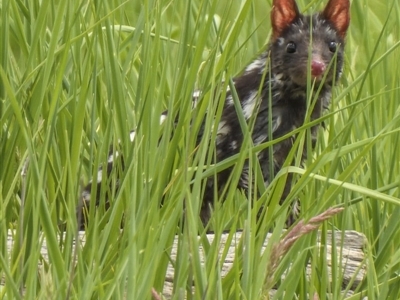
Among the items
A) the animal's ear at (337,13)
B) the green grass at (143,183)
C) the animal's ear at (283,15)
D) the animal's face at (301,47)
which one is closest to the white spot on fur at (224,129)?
the animal's face at (301,47)

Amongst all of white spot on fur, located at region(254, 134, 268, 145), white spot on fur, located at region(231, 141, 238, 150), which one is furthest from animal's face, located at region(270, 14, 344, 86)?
white spot on fur, located at region(231, 141, 238, 150)

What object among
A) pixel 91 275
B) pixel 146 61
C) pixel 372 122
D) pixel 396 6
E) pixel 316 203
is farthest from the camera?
pixel 396 6

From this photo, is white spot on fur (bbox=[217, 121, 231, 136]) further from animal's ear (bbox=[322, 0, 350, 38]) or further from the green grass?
the green grass

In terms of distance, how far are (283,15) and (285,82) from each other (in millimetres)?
270

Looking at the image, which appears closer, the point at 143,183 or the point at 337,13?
the point at 143,183

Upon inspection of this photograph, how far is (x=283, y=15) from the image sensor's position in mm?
4129

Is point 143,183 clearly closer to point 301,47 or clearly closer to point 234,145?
point 234,145

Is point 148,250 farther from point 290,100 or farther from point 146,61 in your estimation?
point 290,100

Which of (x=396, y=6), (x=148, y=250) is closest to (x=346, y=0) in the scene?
(x=396, y=6)

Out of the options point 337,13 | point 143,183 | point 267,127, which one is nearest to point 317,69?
point 267,127

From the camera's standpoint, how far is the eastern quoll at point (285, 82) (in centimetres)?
397

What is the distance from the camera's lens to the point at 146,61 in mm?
2449

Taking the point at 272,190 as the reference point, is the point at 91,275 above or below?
below

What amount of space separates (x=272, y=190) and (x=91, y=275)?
623mm
